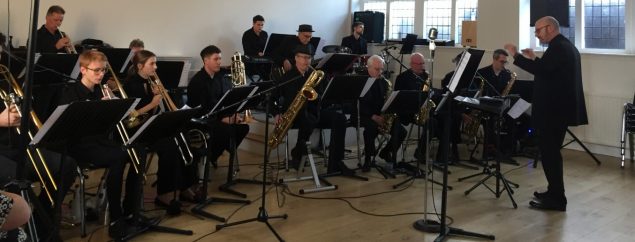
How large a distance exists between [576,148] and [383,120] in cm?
332

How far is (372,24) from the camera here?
38.2 ft

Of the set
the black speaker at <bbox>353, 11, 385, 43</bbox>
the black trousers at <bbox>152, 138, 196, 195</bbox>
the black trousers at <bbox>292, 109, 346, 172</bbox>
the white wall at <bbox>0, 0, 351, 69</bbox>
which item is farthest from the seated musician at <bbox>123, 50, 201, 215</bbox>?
the black speaker at <bbox>353, 11, 385, 43</bbox>

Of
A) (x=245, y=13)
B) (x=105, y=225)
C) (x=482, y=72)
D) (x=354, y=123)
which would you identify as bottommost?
(x=105, y=225)

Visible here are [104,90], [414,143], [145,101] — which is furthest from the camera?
[414,143]

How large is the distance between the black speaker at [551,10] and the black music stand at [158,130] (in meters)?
5.74

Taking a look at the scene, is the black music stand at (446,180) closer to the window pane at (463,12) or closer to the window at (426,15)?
the window at (426,15)

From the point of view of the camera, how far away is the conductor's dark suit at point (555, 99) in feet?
16.8

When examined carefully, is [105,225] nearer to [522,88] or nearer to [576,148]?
[522,88]

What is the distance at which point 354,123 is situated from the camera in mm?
6734

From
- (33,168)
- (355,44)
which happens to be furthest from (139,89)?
(355,44)

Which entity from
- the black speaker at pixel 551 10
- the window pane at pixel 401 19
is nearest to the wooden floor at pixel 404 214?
the black speaker at pixel 551 10

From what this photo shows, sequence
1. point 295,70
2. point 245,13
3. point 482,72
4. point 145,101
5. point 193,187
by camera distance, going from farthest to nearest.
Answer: point 245,13
point 482,72
point 295,70
point 193,187
point 145,101

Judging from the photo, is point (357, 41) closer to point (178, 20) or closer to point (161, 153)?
point (178, 20)

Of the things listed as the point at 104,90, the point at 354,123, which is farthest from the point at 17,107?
the point at 354,123
